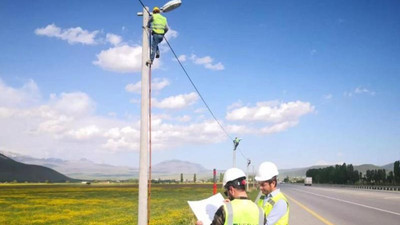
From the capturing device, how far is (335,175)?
142 m

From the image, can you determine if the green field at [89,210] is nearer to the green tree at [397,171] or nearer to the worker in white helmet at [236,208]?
the worker in white helmet at [236,208]

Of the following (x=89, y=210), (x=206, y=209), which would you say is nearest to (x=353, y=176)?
(x=89, y=210)

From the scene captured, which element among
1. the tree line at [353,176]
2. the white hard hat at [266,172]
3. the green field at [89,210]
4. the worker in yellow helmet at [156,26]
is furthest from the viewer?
the tree line at [353,176]

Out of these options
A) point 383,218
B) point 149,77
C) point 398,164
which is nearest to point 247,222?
point 149,77

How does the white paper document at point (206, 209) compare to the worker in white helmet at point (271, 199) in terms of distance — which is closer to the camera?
the white paper document at point (206, 209)

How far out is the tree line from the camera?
92725 mm

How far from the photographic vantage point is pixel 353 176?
5103 inches

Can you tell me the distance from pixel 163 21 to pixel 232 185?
483 cm

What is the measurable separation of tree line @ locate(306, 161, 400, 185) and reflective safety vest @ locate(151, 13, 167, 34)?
8774 cm

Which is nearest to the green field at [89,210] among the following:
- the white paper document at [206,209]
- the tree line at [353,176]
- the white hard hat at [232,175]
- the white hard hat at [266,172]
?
the white hard hat at [266,172]

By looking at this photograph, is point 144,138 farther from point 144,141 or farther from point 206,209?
point 206,209

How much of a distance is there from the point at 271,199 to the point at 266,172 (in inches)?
12.9

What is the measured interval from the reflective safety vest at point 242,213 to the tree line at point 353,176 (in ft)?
296

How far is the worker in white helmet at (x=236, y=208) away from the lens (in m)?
3.41
